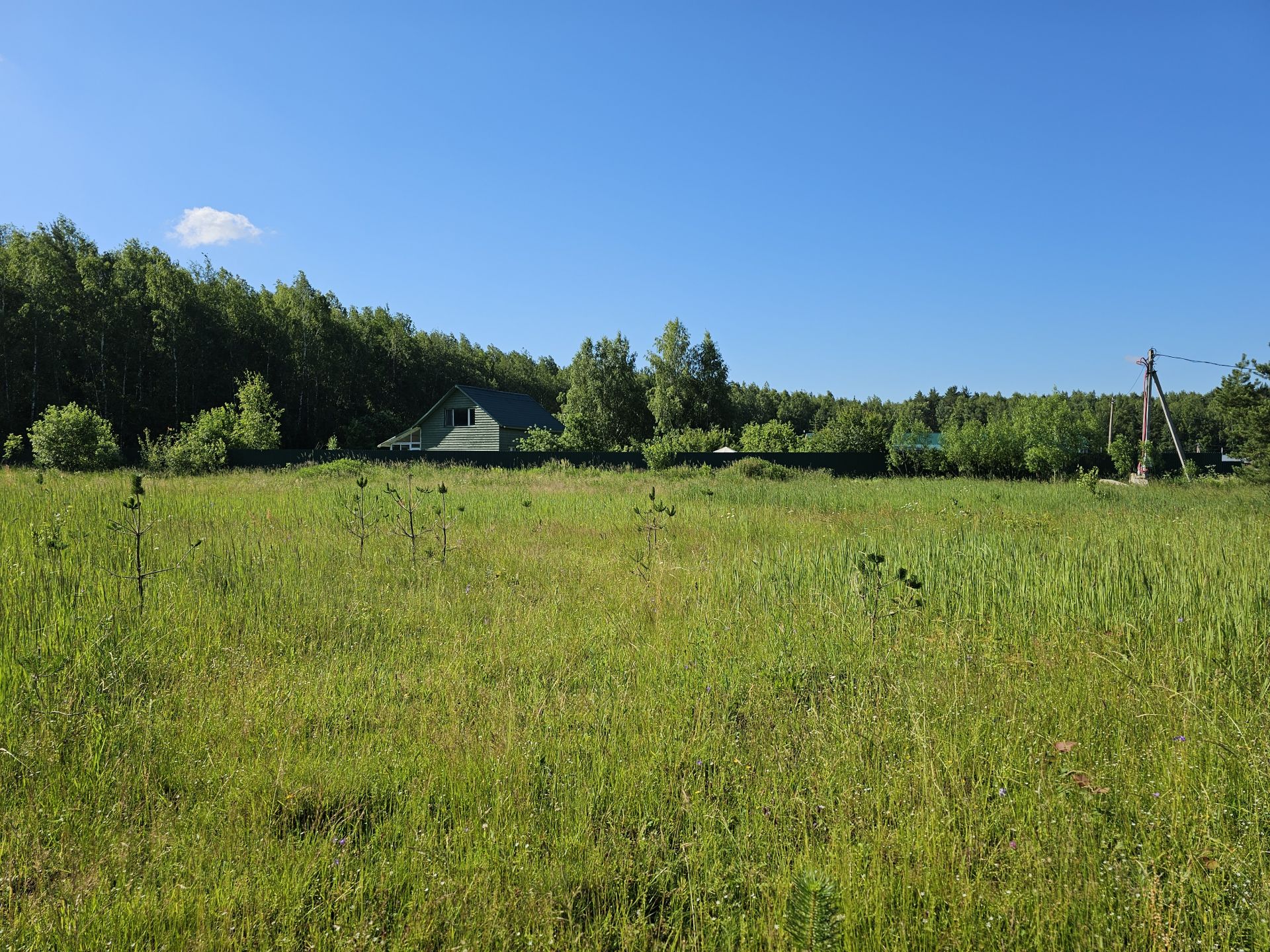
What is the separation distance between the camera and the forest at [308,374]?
33375 mm

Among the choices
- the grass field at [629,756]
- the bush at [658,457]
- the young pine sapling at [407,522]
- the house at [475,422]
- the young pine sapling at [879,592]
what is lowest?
the grass field at [629,756]

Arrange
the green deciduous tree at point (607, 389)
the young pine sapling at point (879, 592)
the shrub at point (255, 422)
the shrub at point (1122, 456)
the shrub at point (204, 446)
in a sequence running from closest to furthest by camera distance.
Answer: the young pine sapling at point (879, 592) → the shrub at point (204, 446) → the shrub at point (255, 422) → the shrub at point (1122, 456) → the green deciduous tree at point (607, 389)

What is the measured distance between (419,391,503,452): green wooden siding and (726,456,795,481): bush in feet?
60.5

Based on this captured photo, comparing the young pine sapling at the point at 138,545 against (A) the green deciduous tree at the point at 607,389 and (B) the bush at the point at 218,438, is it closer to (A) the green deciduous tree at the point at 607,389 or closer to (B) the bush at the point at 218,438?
(B) the bush at the point at 218,438

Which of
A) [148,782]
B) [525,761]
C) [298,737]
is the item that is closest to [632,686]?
[525,761]

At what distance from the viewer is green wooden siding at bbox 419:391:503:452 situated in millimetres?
37906

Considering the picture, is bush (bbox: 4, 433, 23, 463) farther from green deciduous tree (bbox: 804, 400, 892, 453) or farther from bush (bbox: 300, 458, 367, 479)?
green deciduous tree (bbox: 804, 400, 892, 453)

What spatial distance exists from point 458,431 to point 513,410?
380 cm

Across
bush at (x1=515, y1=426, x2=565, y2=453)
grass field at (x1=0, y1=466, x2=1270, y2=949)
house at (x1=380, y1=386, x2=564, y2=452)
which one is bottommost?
grass field at (x1=0, y1=466, x2=1270, y2=949)

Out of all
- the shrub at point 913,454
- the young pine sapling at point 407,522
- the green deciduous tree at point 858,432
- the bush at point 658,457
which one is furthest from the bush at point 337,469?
the green deciduous tree at point 858,432

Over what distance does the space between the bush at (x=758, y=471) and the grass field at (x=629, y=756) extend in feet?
55.0

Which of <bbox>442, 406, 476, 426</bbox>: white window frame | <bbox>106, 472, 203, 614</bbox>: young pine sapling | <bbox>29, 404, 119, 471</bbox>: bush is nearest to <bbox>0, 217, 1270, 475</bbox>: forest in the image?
<bbox>442, 406, 476, 426</bbox>: white window frame

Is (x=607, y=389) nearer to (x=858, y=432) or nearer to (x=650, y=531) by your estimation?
(x=858, y=432)

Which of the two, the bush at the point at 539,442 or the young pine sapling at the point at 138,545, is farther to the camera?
the bush at the point at 539,442
